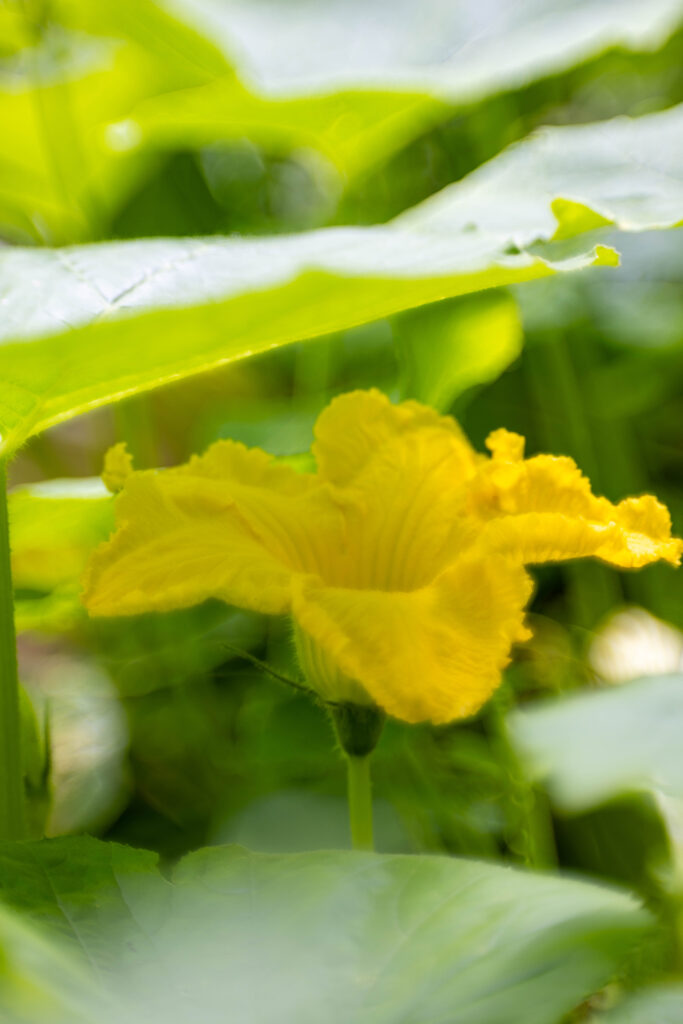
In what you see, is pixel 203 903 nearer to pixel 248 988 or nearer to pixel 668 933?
pixel 248 988

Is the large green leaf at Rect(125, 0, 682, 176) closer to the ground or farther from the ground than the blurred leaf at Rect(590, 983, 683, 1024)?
farther from the ground

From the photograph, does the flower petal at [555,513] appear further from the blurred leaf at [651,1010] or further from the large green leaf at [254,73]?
the large green leaf at [254,73]

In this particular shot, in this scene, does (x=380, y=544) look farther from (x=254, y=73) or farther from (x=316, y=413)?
(x=254, y=73)

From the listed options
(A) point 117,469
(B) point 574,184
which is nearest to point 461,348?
(B) point 574,184

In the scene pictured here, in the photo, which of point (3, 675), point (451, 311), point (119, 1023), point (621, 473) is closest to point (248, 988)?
point (119, 1023)

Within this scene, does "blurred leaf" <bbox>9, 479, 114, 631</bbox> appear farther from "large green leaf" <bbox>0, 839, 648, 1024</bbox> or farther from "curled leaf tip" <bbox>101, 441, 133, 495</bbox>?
"large green leaf" <bbox>0, 839, 648, 1024</bbox>

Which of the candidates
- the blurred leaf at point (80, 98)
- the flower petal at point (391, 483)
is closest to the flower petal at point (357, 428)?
the flower petal at point (391, 483)

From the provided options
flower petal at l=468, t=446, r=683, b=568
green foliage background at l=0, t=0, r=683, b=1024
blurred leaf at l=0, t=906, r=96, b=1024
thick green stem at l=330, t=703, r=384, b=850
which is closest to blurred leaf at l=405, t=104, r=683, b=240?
green foliage background at l=0, t=0, r=683, b=1024
